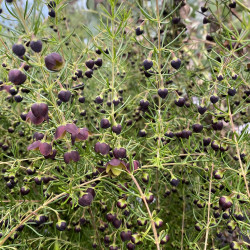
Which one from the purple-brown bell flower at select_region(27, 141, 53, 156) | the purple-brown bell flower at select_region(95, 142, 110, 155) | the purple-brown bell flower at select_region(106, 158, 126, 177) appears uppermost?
the purple-brown bell flower at select_region(95, 142, 110, 155)

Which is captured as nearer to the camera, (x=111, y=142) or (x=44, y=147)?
(x=44, y=147)

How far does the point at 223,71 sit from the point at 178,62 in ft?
0.41

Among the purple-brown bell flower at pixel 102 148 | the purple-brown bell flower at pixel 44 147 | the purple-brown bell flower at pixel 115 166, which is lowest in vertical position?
the purple-brown bell flower at pixel 44 147

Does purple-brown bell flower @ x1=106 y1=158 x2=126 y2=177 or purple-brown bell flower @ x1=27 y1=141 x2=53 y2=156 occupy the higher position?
purple-brown bell flower @ x1=106 y1=158 x2=126 y2=177

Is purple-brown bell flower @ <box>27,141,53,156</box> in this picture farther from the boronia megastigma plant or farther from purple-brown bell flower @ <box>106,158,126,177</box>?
purple-brown bell flower @ <box>106,158,126,177</box>

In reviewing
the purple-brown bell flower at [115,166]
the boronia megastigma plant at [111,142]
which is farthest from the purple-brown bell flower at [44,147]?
the purple-brown bell flower at [115,166]

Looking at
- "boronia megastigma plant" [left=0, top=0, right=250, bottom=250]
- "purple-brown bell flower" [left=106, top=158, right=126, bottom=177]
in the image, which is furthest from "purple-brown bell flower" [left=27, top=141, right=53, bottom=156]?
"purple-brown bell flower" [left=106, top=158, right=126, bottom=177]

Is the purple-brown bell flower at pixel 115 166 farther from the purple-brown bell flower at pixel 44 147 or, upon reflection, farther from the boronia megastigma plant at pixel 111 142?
the purple-brown bell flower at pixel 44 147

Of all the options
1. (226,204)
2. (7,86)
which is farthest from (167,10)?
(226,204)

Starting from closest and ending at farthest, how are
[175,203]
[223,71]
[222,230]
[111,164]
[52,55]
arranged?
[52,55]
[111,164]
[223,71]
[222,230]
[175,203]

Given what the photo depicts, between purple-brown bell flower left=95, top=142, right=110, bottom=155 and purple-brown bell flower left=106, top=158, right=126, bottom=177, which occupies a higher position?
purple-brown bell flower left=95, top=142, right=110, bottom=155

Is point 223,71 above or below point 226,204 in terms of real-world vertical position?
above

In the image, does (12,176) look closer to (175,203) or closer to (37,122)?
(37,122)

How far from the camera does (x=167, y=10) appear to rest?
1.05 metres
